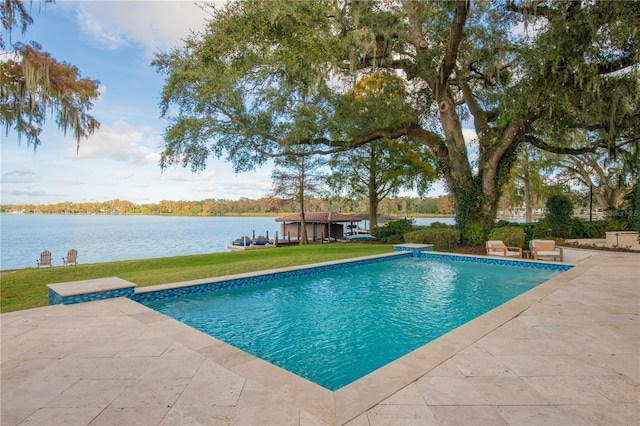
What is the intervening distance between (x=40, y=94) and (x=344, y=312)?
7372 mm

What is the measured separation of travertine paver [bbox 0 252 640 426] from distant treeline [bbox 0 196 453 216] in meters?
20.7

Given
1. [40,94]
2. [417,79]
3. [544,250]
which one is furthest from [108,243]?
[544,250]

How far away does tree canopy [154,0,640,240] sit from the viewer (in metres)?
8.16

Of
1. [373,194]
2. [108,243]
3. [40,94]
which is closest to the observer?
[40,94]

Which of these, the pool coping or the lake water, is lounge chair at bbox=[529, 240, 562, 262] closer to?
the pool coping

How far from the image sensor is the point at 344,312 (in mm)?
6066

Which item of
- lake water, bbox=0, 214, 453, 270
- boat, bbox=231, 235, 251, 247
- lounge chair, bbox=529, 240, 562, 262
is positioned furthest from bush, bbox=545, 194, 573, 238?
boat, bbox=231, 235, 251, 247

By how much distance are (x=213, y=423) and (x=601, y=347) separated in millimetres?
3844

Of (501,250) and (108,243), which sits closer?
(501,250)

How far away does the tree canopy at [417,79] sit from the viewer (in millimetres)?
8156

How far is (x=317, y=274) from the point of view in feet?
30.8

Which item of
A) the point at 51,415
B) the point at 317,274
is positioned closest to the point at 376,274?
the point at 317,274

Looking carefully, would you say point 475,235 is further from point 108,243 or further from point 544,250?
point 108,243

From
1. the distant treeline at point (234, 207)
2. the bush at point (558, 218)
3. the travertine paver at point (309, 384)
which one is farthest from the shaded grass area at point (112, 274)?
the distant treeline at point (234, 207)
